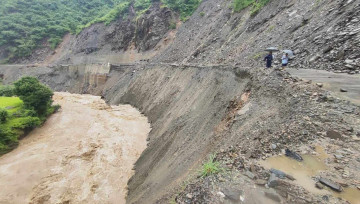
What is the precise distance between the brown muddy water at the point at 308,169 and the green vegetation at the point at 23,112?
16293 millimetres

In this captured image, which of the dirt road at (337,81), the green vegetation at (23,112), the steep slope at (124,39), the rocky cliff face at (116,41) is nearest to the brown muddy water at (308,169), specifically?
the dirt road at (337,81)

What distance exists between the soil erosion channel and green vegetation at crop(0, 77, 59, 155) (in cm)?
66

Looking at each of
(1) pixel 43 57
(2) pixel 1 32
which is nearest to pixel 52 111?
(1) pixel 43 57

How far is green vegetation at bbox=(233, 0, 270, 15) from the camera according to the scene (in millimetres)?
18328

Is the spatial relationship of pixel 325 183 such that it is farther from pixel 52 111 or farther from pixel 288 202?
pixel 52 111

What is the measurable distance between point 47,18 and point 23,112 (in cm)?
4937

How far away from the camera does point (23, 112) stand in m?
16.2

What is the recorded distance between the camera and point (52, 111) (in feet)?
63.3

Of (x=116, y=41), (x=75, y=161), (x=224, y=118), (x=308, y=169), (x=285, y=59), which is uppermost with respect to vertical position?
(x=116, y=41)

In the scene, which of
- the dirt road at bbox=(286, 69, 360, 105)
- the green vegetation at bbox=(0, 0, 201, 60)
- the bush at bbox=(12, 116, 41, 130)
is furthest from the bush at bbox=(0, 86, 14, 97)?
the dirt road at bbox=(286, 69, 360, 105)

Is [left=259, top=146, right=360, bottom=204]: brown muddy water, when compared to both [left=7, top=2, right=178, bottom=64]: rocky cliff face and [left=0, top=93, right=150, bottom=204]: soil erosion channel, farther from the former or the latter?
[left=7, top=2, right=178, bottom=64]: rocky cliff face

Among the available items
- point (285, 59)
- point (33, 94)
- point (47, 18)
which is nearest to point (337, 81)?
point (285, 59)

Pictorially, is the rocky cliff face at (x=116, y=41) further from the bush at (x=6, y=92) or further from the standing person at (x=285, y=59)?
the standing person at (x=285, y=59)

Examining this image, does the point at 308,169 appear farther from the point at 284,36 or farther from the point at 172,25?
the point at 172,25
